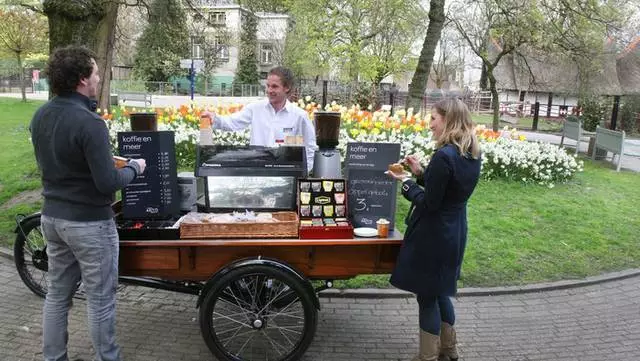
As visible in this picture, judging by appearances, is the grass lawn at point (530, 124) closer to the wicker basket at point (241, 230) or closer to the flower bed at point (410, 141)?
the flower bed at point (410, 141)

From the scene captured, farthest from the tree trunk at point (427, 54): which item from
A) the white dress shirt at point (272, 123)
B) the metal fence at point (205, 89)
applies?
the metal fence at point (205, 89)

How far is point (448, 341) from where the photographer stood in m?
3.65

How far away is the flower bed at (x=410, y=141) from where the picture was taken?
864 centimetres

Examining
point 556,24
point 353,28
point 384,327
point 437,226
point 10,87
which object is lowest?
point 384,327

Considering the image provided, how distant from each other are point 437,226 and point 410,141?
572cm

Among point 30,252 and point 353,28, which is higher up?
point 353,28

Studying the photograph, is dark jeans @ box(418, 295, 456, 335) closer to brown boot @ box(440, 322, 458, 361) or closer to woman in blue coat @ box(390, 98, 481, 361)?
woman in blue coat @ box(390, 98, 481, 361)

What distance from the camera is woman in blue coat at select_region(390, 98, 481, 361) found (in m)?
3.06

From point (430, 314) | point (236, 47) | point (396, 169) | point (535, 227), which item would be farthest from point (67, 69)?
point (236, 47)

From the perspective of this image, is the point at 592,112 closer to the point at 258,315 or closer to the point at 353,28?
the point at 353,28

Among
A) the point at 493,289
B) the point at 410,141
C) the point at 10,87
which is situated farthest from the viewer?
the point at 10,87

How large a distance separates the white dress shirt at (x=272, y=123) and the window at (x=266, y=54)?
142 feet

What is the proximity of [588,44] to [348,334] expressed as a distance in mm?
13062

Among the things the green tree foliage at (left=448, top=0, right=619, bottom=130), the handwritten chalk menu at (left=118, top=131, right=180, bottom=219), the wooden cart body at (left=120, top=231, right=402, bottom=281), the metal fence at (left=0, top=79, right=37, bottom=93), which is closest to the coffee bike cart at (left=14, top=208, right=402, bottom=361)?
the wooden cart body at (left=120, top=231, right=402, bottom=281)
